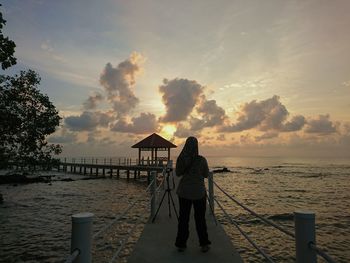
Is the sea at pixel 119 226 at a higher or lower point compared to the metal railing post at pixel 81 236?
lower

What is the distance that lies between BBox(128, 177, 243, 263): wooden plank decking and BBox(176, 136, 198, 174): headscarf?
1.46m

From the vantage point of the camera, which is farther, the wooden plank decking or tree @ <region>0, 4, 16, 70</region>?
tree @ <region>0, 4, 16, 70</region>

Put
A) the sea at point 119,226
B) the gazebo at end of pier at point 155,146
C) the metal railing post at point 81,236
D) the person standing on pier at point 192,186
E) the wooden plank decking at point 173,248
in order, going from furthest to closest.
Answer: the gazebo at end of pier at point 155,146 → the sea at point 119,226 → the person standing on pier at point 192,186 → the wooden plank decking at point 173,248 → the metal railing post at point 81,236

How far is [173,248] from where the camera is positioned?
5711mm

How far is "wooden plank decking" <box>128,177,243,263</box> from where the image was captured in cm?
511

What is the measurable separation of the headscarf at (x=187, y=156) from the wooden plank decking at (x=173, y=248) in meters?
1.46

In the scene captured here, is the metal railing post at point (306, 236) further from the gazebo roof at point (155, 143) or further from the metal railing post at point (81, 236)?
the gazebo roof at point (155, 143)

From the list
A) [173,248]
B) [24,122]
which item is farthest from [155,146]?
[173,248]

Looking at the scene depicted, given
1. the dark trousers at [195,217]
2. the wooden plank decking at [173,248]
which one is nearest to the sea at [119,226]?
the wooden plank decking at [173,248]

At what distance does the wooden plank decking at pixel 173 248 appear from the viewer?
511cm

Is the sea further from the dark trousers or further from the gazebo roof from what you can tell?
the gazebo roof

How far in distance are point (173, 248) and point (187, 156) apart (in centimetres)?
182

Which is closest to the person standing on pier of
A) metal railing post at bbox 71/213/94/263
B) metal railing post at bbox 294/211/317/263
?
metal railing post at bbox 294/211/317/263

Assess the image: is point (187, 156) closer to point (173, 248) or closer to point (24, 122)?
point (173, 248)
